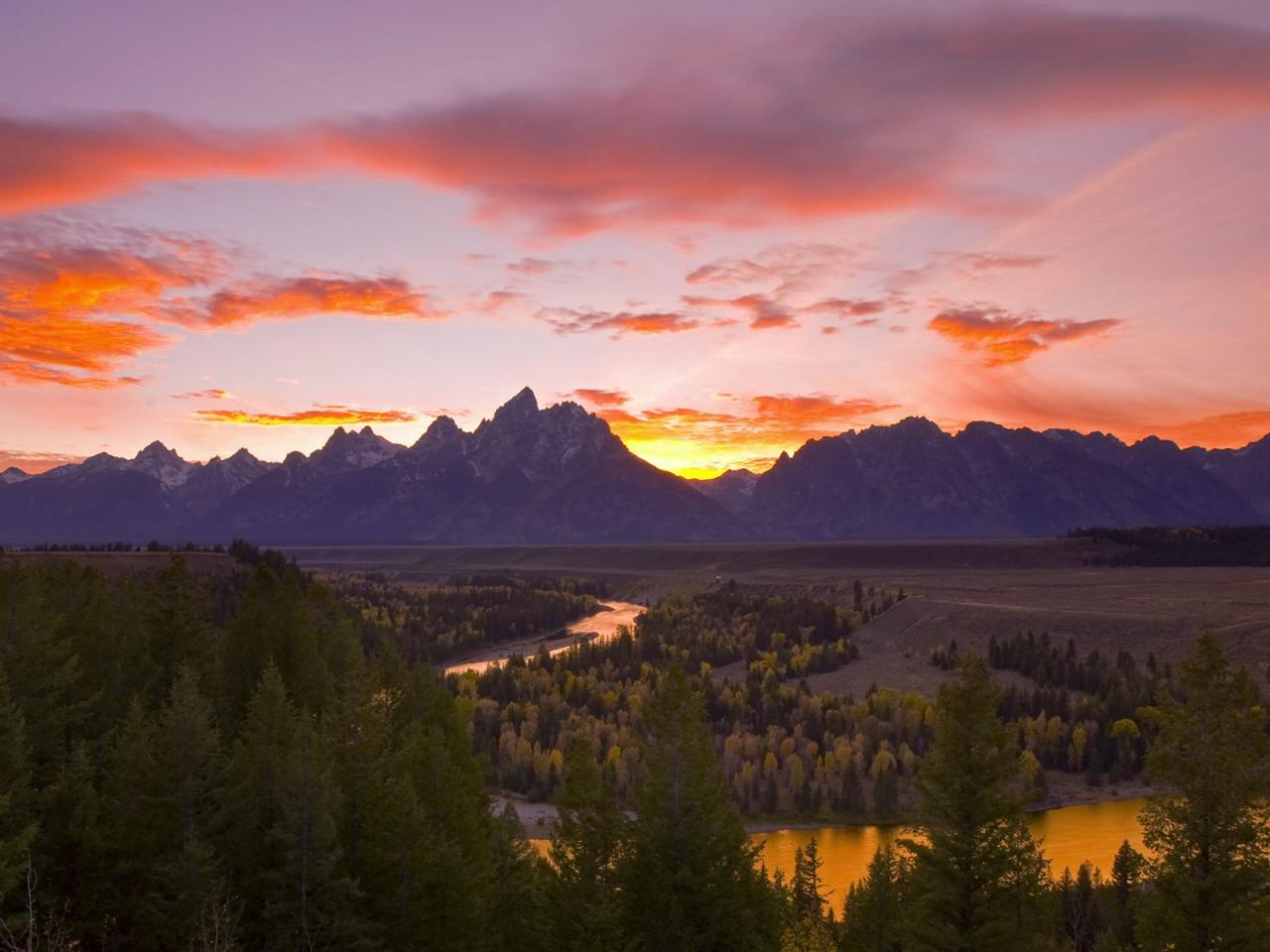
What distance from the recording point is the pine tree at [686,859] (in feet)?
100

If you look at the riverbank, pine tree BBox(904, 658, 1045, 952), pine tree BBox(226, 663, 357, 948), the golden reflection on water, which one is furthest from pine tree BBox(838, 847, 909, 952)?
the riverbank

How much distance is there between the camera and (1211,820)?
1041 inches

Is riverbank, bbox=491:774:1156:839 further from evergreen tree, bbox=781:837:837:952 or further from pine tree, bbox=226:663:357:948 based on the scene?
pine tree, bbox=226:663:357:948

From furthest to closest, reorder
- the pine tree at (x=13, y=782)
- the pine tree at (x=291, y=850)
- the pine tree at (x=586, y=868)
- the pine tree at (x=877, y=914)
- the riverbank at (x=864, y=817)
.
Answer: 1. the riverbank at (x=864, y=817)
2. the pine tree at (x=877, y=914)
3. the pine tree at (x=291, y=850)
4. the pine tree at (x=13, y=782)
5. the pine tree at (x=586, y=868)

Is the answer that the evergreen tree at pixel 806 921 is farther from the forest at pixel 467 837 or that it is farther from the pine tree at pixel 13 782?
the pine tree at pixel 13 782

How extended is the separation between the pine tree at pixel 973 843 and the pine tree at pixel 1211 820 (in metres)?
3.46

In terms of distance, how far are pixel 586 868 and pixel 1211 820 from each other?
18.3 m

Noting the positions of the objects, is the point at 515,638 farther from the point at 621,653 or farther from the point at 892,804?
the point at 892,804

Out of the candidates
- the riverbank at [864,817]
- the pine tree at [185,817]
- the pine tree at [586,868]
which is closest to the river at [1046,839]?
the riverbank at [864,817]

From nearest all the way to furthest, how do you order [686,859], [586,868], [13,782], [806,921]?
[13,782]
[686,859]
[586,868]
[806,921]

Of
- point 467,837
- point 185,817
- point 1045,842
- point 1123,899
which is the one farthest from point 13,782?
point 1045,842

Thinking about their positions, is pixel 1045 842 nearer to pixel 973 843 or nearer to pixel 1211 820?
pixel 973 843

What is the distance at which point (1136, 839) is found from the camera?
237 feet

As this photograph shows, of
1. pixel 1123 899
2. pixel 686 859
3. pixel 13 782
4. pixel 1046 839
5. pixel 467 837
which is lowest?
pixel 1046 839
